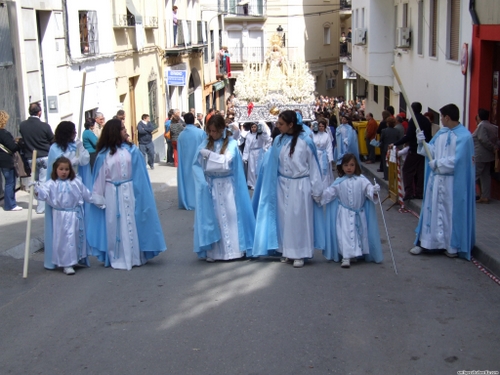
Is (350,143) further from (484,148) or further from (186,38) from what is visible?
(186,38)

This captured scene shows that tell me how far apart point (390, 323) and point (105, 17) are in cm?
1560

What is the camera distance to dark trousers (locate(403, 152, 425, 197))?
13.4 meters

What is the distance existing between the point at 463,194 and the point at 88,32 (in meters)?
12.2

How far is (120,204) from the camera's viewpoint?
26.9 ft

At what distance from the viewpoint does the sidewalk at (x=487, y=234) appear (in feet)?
27.7

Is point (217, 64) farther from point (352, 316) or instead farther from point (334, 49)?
point (352, 316)

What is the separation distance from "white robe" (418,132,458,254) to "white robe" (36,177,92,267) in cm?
401

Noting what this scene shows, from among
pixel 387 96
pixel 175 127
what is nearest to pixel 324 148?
pixel 175 127

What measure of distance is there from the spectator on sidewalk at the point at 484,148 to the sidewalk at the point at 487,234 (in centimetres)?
29

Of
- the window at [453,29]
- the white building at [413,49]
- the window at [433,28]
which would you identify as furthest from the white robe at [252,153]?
the window at [433,28]

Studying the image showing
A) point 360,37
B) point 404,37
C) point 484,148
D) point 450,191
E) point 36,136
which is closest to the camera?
point 450,191

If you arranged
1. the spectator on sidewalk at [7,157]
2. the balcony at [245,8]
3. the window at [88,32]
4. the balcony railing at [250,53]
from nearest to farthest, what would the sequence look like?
1. the spectator on sidewalk at [7,157]
2. the window at [88,32]
3. the balcony at [245,8]
4. the balcony railing at [250,53]

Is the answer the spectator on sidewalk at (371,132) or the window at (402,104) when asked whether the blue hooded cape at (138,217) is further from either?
the window at (402,104)

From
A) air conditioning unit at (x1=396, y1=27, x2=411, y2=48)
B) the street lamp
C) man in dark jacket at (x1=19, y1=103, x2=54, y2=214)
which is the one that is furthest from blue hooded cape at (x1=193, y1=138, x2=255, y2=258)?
the street lamp
